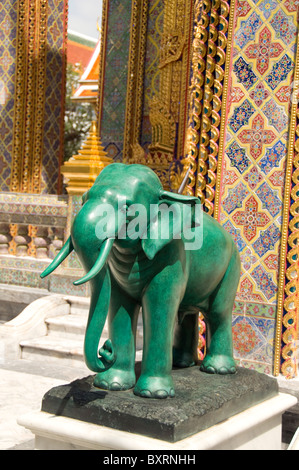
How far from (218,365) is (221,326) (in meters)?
0.18

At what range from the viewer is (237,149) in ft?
14.1

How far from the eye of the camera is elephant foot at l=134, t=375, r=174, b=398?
2396mm

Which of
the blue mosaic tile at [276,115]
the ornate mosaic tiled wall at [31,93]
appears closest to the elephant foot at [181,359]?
the blue mosaic tile at [276,115]

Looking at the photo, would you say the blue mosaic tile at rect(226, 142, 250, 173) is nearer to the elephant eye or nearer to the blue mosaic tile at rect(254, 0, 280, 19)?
the blue mosaic tile at rect(254, 0, 280, 19)

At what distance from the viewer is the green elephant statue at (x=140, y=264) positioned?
88.8 inches

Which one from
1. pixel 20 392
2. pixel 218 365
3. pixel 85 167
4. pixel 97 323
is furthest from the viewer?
pixel 85 167

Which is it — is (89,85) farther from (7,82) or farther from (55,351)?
(55,351)

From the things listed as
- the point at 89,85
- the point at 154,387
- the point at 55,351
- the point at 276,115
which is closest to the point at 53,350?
the point at 55,351

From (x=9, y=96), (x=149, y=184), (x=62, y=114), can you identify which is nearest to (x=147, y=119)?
(x=62, y=114)

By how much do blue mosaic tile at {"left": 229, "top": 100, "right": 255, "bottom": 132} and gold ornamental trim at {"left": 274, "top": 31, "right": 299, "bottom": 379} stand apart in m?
0.30

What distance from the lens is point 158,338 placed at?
2.44 metres

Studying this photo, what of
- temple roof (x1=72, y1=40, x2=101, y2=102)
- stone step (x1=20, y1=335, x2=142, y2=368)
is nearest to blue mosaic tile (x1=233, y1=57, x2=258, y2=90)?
stone step (x1=20, y1=335, x2=142, y2=368)

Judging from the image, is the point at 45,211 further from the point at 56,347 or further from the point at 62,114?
the point at 62,114
